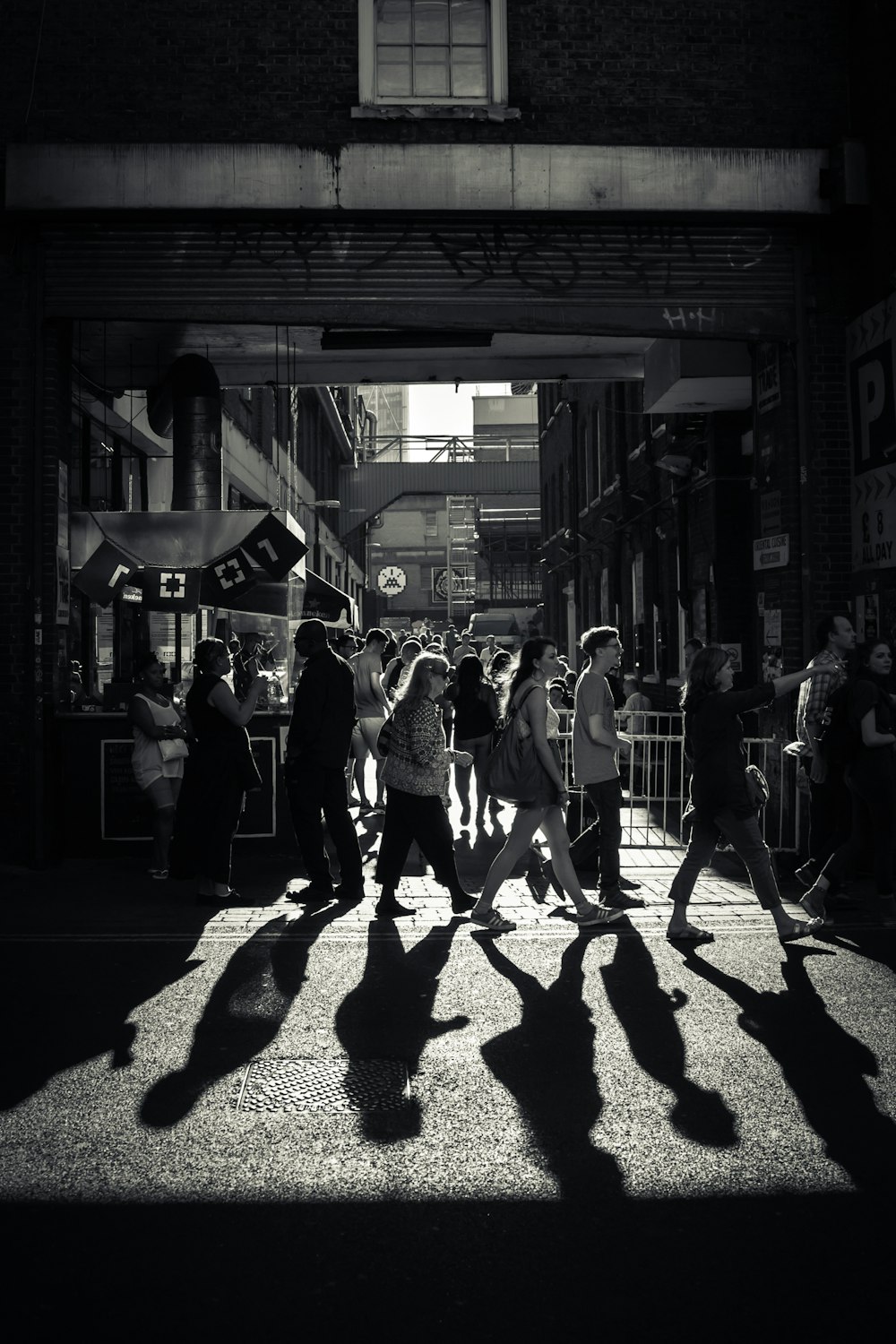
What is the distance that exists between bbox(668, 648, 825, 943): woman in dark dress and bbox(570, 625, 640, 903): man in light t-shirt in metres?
1.14

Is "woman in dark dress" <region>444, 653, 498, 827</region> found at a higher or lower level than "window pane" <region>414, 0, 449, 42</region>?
lower

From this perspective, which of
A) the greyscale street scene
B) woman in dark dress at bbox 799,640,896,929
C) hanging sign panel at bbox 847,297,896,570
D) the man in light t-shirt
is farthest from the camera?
hanging sign panel at bbox 847,297,896,570

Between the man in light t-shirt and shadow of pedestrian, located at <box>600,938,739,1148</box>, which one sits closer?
shadow of pedestrian, located at <box>600,938,739,1148</box>

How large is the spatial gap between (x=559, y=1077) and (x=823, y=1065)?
111 cm

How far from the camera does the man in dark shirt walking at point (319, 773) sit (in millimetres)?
9461

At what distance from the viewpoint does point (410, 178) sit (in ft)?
35.8

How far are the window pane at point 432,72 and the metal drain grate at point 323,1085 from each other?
8670 mm

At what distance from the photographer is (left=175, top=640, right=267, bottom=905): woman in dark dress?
9234 mm

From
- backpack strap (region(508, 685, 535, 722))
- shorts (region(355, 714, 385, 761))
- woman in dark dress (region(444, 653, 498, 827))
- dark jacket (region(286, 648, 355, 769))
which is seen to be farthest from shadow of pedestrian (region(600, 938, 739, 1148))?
shorts (region(355, 714, 385, 761))

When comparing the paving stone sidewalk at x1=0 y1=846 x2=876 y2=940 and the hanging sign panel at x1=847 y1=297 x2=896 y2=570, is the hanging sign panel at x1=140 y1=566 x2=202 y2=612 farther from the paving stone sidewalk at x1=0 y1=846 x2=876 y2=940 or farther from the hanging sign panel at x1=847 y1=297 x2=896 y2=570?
the hanging sign panel at x1=847 y1=297 x2=896 y2=570

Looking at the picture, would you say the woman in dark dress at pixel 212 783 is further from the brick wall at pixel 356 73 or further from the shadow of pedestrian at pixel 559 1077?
the brick wall at pixel 356 73

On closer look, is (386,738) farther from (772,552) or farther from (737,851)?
(772,552)

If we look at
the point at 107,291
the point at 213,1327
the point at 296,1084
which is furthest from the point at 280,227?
the point at 213,1327

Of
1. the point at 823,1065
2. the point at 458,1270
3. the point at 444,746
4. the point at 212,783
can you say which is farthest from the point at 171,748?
the point at 458,1270
